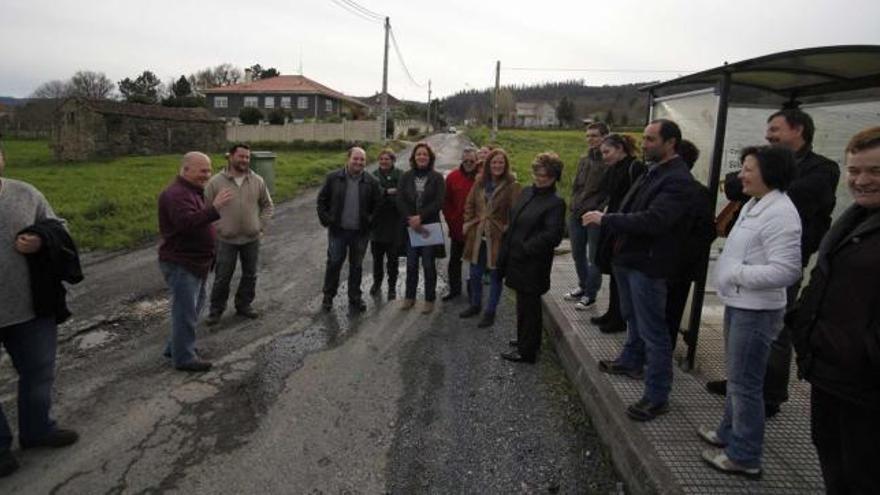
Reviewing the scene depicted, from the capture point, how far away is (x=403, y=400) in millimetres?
4086

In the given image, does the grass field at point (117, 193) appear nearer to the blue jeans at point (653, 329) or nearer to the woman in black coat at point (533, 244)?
the woman in black coat at point (533, 244)

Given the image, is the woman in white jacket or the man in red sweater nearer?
the woman in white jacket

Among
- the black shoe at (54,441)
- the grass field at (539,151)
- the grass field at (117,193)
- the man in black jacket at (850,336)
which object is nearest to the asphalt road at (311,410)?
the black shoe at (54,441)

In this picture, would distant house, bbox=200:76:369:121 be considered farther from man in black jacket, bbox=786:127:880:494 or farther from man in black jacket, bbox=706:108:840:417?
man in black jacket, bbox=786:127:880:494

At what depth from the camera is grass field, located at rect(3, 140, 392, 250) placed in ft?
30.8

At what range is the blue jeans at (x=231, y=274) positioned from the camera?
5.59 meters

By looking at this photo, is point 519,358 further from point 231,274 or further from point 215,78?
point 215,78

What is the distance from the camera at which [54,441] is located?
10.9ft

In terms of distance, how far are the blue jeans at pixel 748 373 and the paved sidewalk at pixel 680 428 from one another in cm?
18

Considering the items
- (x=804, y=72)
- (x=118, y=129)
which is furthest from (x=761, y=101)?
(x=118, y=129)

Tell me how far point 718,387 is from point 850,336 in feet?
6.84

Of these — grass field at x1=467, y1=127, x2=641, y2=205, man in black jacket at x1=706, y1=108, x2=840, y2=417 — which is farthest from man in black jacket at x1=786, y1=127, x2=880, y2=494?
grass field at x1=467, y1=127, x2=641, y2=205

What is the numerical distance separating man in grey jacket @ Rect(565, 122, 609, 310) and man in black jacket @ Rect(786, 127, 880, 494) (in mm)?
2946

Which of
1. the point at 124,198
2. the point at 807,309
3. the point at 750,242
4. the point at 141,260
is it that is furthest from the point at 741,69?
the point at 124,198
